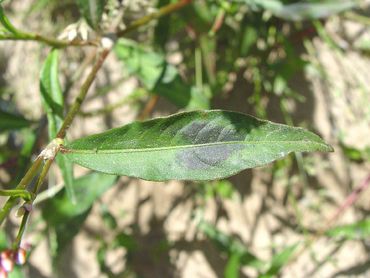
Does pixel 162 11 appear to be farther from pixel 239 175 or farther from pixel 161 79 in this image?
pixel 239 175

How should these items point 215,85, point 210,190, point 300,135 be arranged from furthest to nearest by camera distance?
point 210,190, point 215,85, point 300,135

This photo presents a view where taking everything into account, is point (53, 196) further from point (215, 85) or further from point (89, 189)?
point (215, 85)

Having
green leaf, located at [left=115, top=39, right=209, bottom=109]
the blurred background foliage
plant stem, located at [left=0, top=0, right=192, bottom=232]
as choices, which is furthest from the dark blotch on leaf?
the blurred background foliage

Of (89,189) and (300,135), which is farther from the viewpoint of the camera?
(89,189)

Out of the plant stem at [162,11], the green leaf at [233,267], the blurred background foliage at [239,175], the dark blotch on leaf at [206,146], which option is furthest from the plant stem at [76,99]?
the green leaf at [233,267]

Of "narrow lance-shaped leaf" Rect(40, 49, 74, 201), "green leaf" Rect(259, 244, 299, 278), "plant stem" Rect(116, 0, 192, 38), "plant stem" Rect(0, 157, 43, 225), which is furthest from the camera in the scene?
"green leaf" Rect(259, 244, 299, 278)

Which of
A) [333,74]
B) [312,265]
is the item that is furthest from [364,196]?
[333,74]

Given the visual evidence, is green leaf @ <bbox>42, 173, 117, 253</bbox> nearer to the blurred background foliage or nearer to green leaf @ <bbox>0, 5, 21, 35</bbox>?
the blurred background foliage
